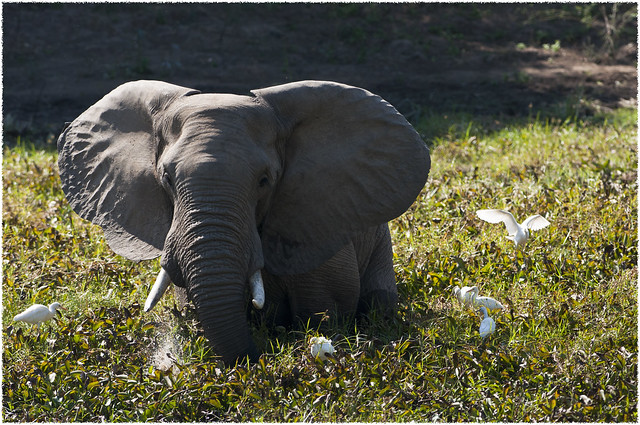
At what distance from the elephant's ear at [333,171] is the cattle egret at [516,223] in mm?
1376

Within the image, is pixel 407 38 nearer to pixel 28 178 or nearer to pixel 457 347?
pixel 28 178

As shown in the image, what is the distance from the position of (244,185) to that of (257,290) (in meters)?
0.50

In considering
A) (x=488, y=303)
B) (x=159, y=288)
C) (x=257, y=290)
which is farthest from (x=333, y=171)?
(x=488, y=303)

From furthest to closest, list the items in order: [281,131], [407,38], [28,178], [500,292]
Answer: [407,38]
[28,178]
[500,292]
[281,131]

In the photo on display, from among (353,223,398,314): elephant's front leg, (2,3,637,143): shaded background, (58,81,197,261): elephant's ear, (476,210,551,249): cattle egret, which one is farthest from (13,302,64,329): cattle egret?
(2,3,637,143): shaded background

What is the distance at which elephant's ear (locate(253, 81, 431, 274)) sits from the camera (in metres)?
4.29

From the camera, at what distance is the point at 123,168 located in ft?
14.6

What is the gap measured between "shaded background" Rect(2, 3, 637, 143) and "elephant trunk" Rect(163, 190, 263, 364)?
638 centimetres

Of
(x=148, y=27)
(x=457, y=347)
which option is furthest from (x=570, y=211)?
(x=148, y=27)

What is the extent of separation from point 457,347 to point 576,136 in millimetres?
5041

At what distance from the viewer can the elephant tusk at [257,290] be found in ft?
12.7

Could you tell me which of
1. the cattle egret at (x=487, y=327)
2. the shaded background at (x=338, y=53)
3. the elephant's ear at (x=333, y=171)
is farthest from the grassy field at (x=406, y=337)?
the shaded background at (x=338, y=53)

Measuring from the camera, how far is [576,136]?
28.7ft

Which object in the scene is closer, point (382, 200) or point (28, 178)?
point (382, 200)
